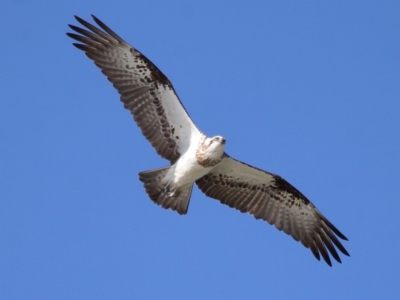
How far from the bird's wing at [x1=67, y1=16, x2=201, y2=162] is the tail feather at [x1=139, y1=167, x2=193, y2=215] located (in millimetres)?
367

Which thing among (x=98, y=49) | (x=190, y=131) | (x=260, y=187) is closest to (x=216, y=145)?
(x=190, y=131)

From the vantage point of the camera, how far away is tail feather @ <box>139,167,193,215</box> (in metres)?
13.8

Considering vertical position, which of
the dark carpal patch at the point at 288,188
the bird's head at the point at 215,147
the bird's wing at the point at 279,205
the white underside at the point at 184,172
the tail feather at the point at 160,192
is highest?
the dark carpal patch at the point at 288,188

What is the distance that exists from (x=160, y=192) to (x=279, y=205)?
2255 mm

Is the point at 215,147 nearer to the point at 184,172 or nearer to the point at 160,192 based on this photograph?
the point at 184,172

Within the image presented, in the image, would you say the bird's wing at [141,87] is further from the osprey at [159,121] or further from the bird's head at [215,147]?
the bird's head at [215,147]

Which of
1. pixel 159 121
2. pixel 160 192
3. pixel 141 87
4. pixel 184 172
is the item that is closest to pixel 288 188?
pixel 184 172

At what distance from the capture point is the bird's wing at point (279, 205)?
14594mm

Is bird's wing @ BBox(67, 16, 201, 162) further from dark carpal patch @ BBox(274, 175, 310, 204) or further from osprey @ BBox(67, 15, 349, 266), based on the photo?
dark carpal patch @ BBox(274, 175, 310, 204)

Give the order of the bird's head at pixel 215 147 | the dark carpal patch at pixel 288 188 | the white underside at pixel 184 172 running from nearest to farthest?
the bird's head at pixel 215 147 < the white underside at pixel 184 172 < the dark carpal patch at pixel 288 188

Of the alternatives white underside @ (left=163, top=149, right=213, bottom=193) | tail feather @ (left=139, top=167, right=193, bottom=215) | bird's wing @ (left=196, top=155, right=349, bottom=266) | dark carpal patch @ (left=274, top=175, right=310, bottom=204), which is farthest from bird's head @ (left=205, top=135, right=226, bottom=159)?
dark carpal patch @ (left=274, top=175, right=310, bottom=204)

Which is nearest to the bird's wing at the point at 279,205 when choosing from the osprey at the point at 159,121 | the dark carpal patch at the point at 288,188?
the dark carpal patch at the point at 288,188

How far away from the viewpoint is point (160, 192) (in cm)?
1384

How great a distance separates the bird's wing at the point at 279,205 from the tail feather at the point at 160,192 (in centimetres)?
85
